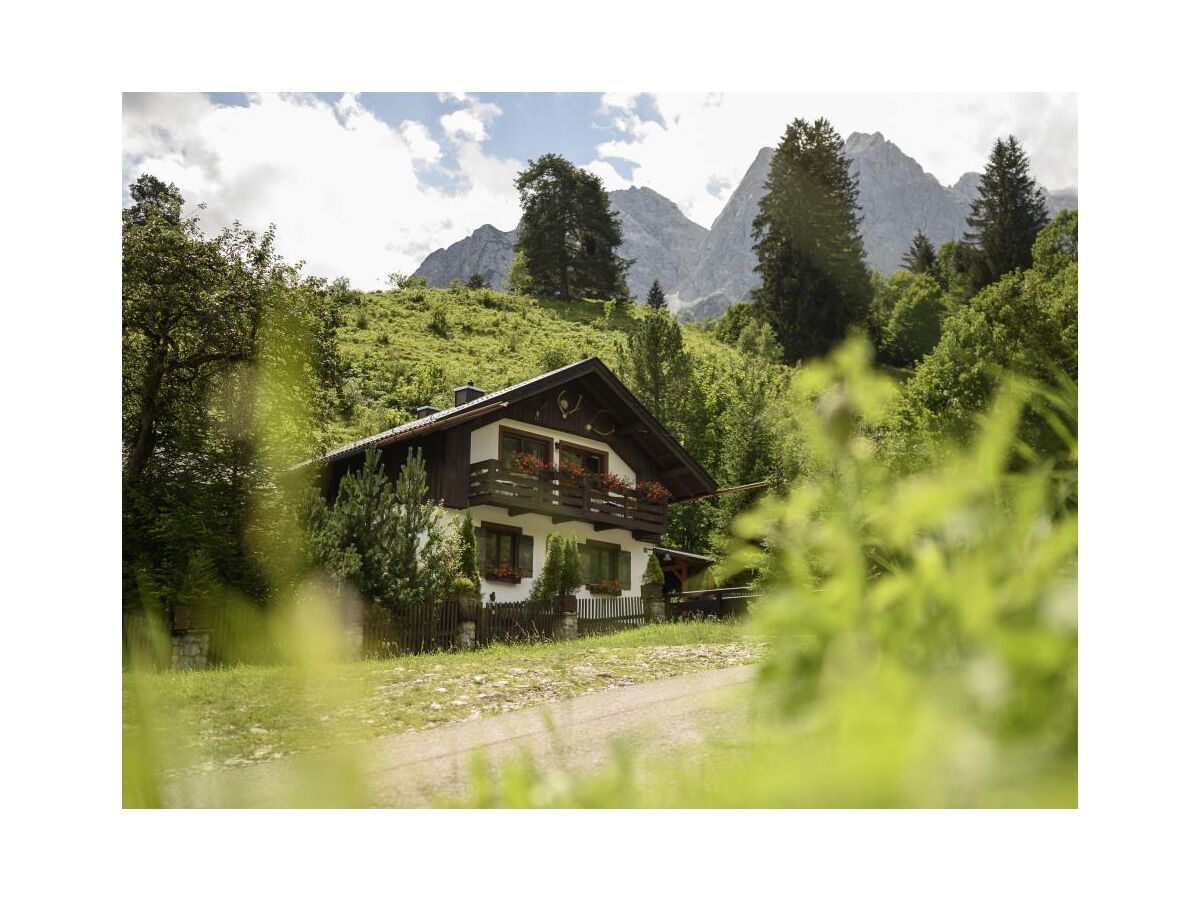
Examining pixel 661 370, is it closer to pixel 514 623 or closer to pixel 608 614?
pixel 608 614

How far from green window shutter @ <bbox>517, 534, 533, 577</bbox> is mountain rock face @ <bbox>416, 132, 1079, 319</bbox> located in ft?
18.0

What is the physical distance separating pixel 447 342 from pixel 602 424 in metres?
4.29

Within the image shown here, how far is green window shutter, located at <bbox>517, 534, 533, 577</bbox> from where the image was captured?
16984 millimetres

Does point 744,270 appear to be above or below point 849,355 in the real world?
above

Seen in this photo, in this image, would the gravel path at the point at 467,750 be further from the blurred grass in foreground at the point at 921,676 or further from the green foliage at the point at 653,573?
the green foliage at the point at 653,573

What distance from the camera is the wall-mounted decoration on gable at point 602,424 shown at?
18.1 m

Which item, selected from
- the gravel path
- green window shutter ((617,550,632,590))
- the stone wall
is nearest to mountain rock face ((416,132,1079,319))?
the gravel path

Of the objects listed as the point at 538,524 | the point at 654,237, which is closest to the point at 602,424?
the point at 538,524

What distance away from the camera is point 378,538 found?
11500 mm
